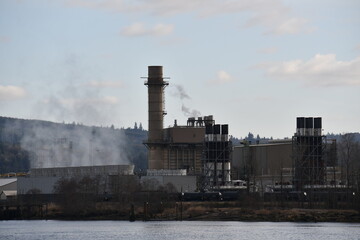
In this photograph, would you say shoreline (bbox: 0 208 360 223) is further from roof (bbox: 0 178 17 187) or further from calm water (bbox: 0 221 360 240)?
roof (bbox: 0 178 17 187)

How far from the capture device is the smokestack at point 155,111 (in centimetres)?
17338

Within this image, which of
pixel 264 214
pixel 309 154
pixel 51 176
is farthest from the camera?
pixel 51 176

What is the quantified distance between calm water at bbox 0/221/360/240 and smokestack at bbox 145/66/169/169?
4535cm

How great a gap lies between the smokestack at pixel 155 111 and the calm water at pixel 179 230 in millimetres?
45348

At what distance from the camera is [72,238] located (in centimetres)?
10388

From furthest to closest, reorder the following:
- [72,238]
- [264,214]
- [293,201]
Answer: [293,201] < [264,214] < [72,238]

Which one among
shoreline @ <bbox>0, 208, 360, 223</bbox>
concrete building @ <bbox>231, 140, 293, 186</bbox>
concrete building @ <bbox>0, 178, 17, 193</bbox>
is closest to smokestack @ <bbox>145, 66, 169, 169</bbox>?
concrete building @ <bbox>231, 140, 293, 186</bbox>

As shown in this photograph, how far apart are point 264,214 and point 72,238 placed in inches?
1419

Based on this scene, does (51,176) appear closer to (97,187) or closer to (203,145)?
(97,187)

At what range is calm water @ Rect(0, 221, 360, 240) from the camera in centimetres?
10475

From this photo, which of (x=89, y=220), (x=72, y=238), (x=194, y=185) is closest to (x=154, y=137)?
(x=194, y=185)

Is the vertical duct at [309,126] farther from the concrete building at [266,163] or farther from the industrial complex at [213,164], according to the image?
the concrete building at [266,163]

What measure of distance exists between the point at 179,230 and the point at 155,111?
61.9 m

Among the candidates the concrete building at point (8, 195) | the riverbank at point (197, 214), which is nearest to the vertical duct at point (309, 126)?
the riverbank at point (197, 214)
